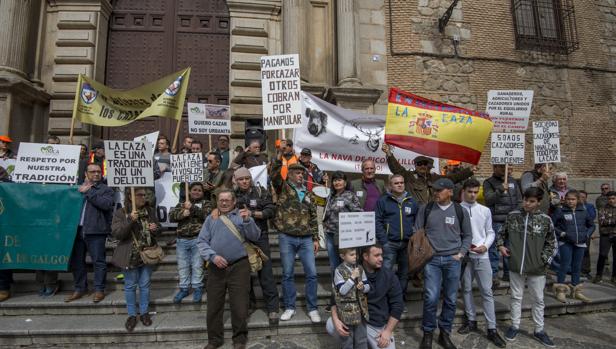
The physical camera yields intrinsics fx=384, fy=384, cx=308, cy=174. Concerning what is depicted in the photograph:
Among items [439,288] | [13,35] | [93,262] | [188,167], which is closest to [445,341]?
[439,288]

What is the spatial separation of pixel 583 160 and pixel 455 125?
28.2ft

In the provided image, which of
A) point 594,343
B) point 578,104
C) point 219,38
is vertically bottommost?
point 594,343

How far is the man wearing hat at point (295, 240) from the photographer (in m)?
5.18

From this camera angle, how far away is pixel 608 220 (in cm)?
811

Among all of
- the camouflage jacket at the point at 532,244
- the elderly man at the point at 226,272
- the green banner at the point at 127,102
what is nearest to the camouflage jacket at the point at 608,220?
the camouflage jacket at the point at 532,244

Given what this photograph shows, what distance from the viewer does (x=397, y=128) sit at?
6.67 m

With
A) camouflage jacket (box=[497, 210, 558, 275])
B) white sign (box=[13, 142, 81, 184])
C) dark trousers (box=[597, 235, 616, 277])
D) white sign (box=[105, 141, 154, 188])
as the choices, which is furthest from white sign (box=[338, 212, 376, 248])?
dark trousers (box=[597, 235, 616, 277])

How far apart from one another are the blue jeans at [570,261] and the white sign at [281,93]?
5151 mm

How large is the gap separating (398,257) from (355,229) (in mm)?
1938

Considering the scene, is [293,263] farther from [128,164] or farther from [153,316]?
[128,164]

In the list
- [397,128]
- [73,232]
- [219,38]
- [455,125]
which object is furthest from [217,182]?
[219,38]

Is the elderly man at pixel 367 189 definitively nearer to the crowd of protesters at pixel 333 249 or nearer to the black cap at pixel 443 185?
the crowd of protesters at pixel 333 249

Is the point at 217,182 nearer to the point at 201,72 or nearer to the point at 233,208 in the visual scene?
the point at 233,208

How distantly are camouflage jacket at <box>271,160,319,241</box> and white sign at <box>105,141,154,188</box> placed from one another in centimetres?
184
